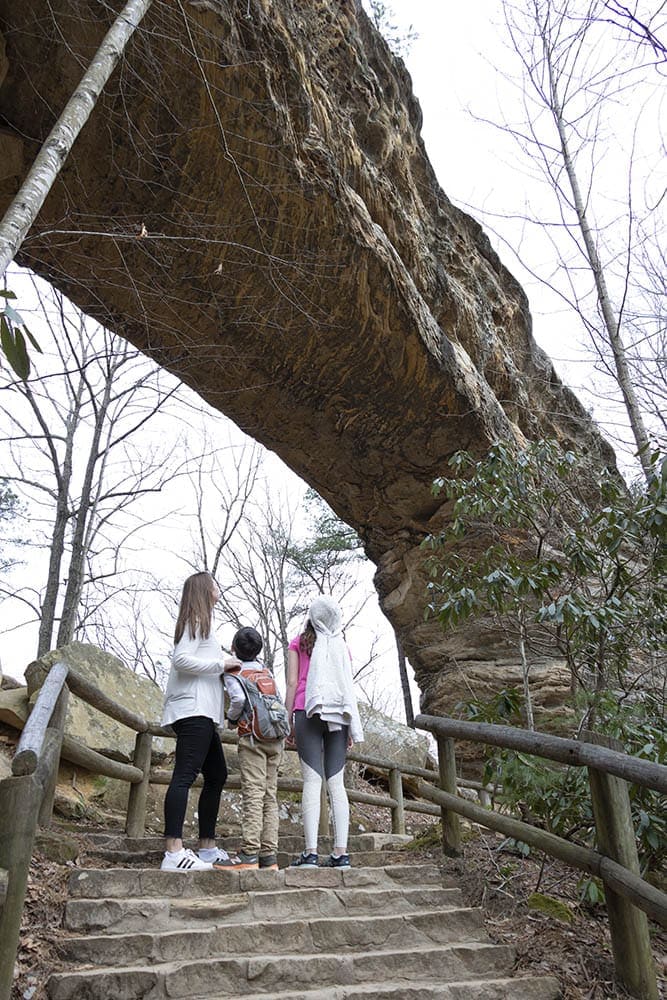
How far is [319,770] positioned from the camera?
4082mm

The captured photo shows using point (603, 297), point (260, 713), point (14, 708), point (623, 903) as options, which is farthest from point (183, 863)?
point (603, 297)

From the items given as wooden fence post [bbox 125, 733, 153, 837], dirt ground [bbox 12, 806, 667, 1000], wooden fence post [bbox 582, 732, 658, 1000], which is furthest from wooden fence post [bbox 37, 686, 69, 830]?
wooden fence post [bbox 582, 732, 658, 1000]

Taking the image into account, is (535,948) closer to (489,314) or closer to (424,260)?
(424,260)

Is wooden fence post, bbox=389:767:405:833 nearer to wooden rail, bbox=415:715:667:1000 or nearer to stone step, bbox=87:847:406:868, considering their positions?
stone step, bbox=87:847:406:868

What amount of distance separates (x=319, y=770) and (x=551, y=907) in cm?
145

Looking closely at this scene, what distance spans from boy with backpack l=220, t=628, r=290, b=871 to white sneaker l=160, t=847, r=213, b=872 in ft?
0.91

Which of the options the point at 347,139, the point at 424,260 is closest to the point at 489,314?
the point at 424,260

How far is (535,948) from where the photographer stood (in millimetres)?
3158

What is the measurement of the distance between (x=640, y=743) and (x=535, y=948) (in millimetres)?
1428

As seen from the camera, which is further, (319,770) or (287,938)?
(319,770)

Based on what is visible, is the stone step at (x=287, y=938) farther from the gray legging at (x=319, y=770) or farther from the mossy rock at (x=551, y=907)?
the gray legging at (x=319, y=770)

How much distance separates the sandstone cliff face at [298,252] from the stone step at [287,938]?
11.7 feet

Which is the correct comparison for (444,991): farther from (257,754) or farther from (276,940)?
(257,754)

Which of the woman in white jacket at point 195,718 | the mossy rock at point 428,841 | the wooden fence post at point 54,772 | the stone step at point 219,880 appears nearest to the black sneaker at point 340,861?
the stone step at point 219,880
